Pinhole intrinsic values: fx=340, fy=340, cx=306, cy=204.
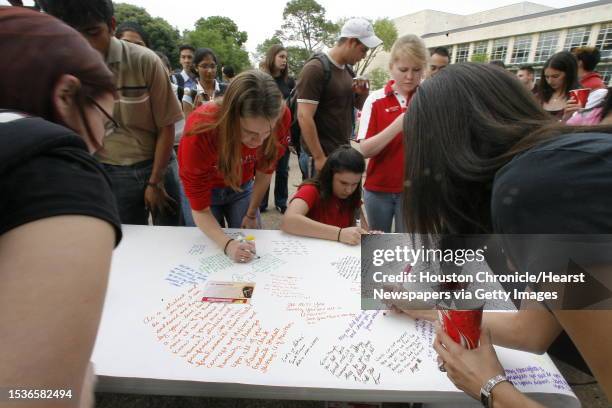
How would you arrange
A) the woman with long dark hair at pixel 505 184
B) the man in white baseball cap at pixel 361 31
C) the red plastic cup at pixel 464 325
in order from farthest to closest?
the man in white baseball cap at pixel 361 31, the red plastic cup at pixel 464 325, the woman with long dark hair at pixel 505 184

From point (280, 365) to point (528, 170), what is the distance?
0.75 meters

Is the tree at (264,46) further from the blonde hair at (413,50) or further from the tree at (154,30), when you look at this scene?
the blonde hair at (413,50)

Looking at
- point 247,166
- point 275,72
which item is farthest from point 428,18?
point 247,166

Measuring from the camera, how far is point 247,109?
4.61 ft

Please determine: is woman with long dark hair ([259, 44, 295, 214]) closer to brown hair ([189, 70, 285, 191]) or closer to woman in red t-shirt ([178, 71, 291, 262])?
woman in red t-shirt ([178, 71, 291, 262])

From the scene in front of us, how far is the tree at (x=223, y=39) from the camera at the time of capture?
96.2ft

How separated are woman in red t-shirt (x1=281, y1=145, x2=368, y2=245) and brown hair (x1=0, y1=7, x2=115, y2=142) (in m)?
1.31

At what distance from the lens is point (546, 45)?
23484 millimetres

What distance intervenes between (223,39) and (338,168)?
122 feet

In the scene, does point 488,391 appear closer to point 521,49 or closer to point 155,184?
point 155,184

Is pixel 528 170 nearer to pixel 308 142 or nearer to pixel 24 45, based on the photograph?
pixel 24 45

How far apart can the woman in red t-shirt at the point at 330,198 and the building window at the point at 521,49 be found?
29494mm

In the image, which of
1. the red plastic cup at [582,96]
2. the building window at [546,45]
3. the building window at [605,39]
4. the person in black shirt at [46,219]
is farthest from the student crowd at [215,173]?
the building window at [546,45]

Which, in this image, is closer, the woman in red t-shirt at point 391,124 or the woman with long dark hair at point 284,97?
the woman in red t-shirt at point 391,124
